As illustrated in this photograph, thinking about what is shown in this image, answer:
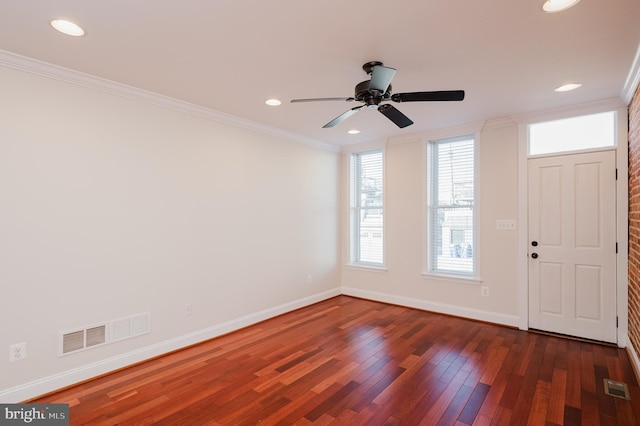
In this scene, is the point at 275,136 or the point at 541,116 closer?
the point at 541,116

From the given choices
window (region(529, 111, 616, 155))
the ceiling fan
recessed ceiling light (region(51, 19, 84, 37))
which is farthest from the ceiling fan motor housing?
window (region(529, 111, 616, 155))

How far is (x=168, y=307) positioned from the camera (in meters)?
3.29

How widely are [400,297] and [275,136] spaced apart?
3.03 meters

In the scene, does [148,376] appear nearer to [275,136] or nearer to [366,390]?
[366,390]

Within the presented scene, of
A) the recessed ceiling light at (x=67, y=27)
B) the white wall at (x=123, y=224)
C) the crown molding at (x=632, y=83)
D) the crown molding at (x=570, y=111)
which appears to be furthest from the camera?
the crown molding at (x=570, y=111)

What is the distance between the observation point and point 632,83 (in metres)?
2.88

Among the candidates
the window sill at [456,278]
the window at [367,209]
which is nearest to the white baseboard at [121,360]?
the window at [367,209]

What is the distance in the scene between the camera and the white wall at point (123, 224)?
243 cm

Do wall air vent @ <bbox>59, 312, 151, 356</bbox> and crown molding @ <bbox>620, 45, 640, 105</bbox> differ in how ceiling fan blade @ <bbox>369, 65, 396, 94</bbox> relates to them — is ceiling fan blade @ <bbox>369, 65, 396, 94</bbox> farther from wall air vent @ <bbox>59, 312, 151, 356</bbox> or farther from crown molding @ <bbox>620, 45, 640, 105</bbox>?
wall air vent @ <bbox>59, 312, 151, 356</bbox>

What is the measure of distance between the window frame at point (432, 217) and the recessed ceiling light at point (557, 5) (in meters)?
2.46

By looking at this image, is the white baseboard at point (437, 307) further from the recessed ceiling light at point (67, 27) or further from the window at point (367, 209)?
the recessed ceiling light at point (67, 27)

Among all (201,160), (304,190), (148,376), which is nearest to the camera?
(148,376)

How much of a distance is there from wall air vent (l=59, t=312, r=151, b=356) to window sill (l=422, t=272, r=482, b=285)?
11.8 ft

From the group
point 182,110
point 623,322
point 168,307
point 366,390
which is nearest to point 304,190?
point 182,110
